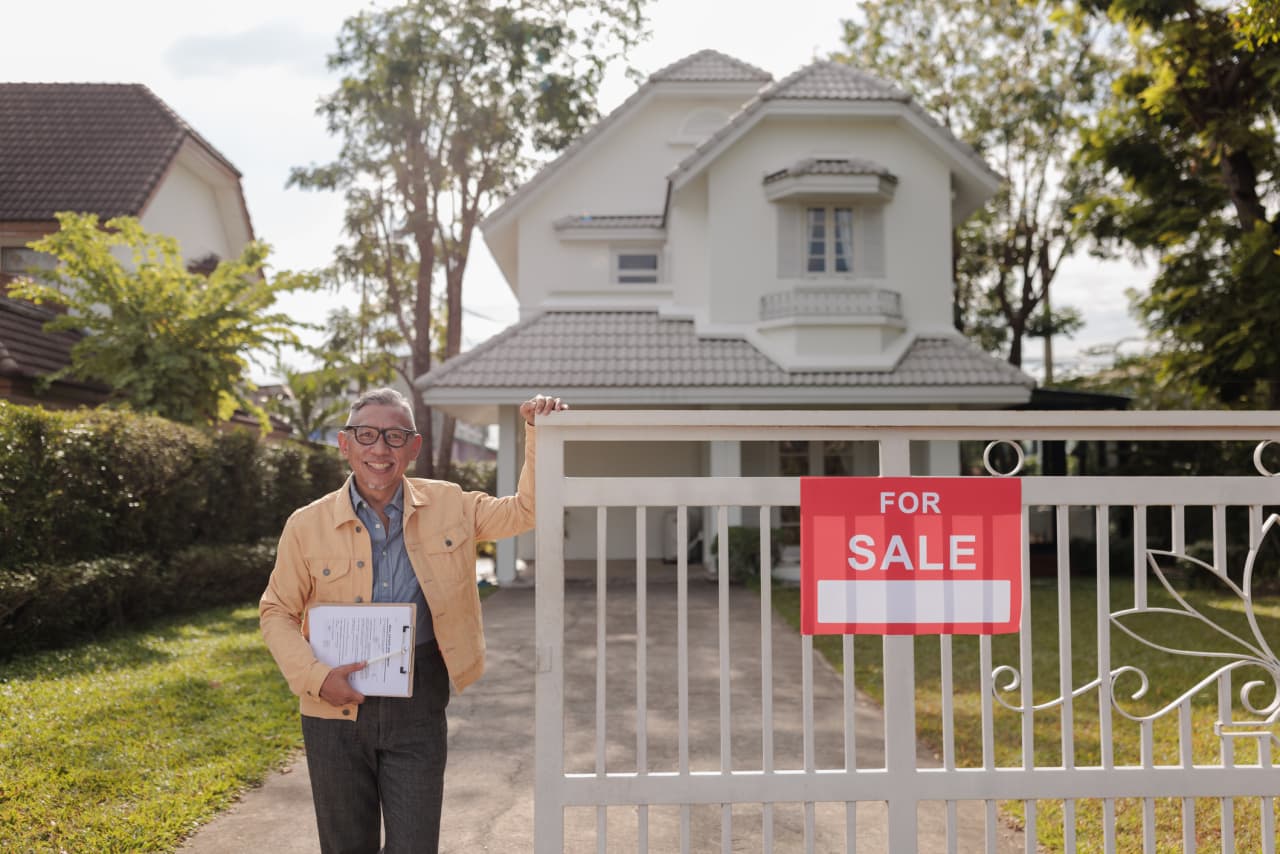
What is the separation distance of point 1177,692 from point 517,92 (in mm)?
24190

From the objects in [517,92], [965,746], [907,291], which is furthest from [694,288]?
[517,92]

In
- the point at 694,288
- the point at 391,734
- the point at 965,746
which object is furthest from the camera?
the point at 694,288

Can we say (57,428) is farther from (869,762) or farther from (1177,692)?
(1177,692)

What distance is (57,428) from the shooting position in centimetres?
911

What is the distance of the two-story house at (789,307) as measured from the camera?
1513cm

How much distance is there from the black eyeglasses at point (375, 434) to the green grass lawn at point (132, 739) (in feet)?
8.16

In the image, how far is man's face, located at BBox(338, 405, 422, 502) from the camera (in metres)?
3.31

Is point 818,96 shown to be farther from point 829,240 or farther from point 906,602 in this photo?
point 906,602

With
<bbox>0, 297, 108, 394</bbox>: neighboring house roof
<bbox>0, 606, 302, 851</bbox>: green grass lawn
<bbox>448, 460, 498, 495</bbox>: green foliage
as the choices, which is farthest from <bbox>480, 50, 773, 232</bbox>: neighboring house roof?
<bbox>0, 606, 302, 851</bbox>: green grass lawn

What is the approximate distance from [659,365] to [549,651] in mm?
12085

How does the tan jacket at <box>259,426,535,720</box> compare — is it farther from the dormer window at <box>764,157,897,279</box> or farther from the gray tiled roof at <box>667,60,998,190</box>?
the gray tiled roof at <box>667,60,998,190</box>

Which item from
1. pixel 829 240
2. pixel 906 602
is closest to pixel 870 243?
pixel 829 240

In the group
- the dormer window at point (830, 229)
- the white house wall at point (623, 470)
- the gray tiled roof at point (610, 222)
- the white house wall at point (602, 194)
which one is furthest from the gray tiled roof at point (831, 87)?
the white house wall at point (623, 470)

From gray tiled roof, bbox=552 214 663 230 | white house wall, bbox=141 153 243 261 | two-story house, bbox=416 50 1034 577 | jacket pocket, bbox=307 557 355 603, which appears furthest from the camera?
white house wall, bbox=141 153 243 261
